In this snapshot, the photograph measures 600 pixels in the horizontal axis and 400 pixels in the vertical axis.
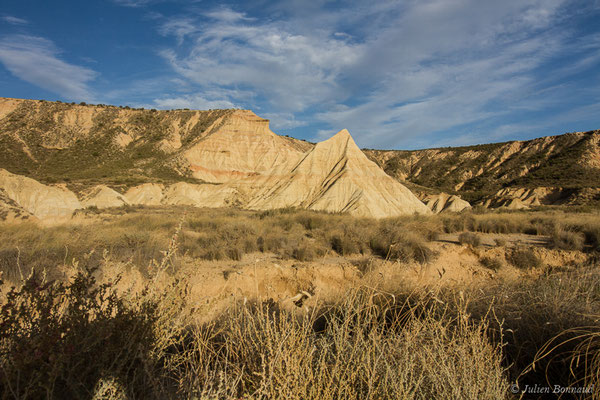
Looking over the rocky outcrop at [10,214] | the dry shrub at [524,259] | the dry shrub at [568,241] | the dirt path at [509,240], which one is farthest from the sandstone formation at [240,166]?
the dry shrub at [524,259]

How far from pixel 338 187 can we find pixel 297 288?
1972cm

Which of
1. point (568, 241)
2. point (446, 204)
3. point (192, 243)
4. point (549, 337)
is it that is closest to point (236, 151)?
point (446, 204)

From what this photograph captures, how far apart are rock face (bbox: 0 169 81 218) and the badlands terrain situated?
0.13 m

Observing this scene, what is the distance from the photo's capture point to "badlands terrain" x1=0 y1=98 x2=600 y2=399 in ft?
6.59

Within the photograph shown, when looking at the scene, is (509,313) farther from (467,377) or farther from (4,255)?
(4,255)

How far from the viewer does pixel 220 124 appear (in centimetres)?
6556

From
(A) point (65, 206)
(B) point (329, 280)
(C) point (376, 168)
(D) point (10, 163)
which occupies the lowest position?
(B) point (329, 280)

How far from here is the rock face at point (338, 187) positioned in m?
25.0

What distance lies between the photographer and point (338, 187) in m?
26.4

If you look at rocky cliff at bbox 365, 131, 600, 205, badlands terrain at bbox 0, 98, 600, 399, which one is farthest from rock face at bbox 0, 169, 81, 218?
rocky cliff at bbox 365, 131, 600, 205

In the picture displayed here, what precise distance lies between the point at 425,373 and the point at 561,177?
64455mm

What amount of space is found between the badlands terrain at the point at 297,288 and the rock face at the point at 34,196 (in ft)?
0.44

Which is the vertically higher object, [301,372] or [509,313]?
[301,372]

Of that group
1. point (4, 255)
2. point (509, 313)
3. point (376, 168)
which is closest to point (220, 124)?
point (376, 168)
